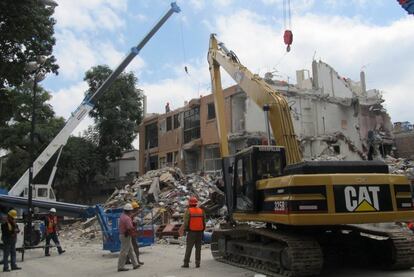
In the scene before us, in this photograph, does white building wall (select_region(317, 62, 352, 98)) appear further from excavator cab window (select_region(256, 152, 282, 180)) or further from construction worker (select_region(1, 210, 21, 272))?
construction worker (select_region(1, 210, 21, 272))

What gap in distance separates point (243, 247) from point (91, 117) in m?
35.4

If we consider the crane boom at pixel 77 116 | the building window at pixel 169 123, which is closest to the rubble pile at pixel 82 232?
the crane boom at pixel 77 116

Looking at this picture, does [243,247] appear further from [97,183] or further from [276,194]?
[97,183]

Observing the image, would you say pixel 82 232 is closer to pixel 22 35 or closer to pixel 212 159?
pixel 212 159

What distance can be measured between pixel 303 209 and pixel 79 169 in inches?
1475

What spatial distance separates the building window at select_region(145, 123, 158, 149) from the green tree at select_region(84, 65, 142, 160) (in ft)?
8.44

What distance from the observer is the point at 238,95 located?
3322 centimetres

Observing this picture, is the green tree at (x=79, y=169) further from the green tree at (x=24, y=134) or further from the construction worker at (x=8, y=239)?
the construction worker at (x=8, y=239)

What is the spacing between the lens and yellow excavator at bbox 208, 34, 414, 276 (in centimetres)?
913

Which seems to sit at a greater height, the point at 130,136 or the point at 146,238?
the point at 130,136

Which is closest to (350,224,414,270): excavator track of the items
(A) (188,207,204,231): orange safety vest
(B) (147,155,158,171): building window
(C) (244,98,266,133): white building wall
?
(A) (188,207,204,231): orange safety vest

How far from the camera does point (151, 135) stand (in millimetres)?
43438

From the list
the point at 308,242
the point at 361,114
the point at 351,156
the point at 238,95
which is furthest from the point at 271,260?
the point at 361,114

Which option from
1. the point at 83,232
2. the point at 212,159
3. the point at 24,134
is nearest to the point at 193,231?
the point at 83,232
